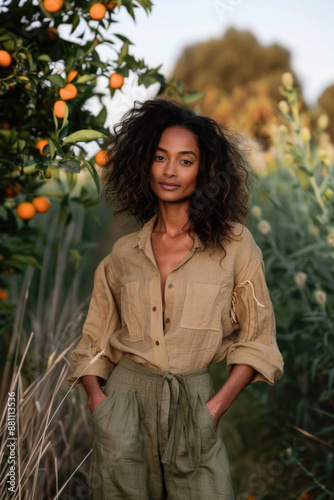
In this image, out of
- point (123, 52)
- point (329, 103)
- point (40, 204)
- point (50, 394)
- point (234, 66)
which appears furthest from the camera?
point (234, 66)

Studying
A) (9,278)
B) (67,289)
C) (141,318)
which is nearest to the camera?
(141,318)

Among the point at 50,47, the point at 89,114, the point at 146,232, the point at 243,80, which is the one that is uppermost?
the point at 243,80

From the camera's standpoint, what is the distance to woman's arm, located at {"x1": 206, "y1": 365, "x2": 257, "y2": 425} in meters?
1.73

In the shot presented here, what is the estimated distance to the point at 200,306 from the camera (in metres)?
1.76

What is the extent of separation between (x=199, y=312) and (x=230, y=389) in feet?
0.75

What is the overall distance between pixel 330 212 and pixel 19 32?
167 cm

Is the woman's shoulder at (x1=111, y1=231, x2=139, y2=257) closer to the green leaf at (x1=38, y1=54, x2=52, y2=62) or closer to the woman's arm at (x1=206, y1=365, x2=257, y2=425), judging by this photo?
the woman's arm at (x1=206, y1=365, x2=257, y2=425)

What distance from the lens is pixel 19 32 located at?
204 centimetres

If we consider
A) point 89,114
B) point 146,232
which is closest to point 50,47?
point 89,114

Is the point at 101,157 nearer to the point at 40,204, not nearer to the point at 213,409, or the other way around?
the point at 40,204

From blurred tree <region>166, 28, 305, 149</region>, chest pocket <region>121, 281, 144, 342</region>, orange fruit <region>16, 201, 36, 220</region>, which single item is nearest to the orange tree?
orange fruit <region>16, 201, 36, 220</region>

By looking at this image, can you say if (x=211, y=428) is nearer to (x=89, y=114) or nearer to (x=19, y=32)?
(x=89, y=114)

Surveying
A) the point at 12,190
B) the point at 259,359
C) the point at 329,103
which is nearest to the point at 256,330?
the point at 259,359

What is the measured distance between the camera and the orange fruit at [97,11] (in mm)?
1965
